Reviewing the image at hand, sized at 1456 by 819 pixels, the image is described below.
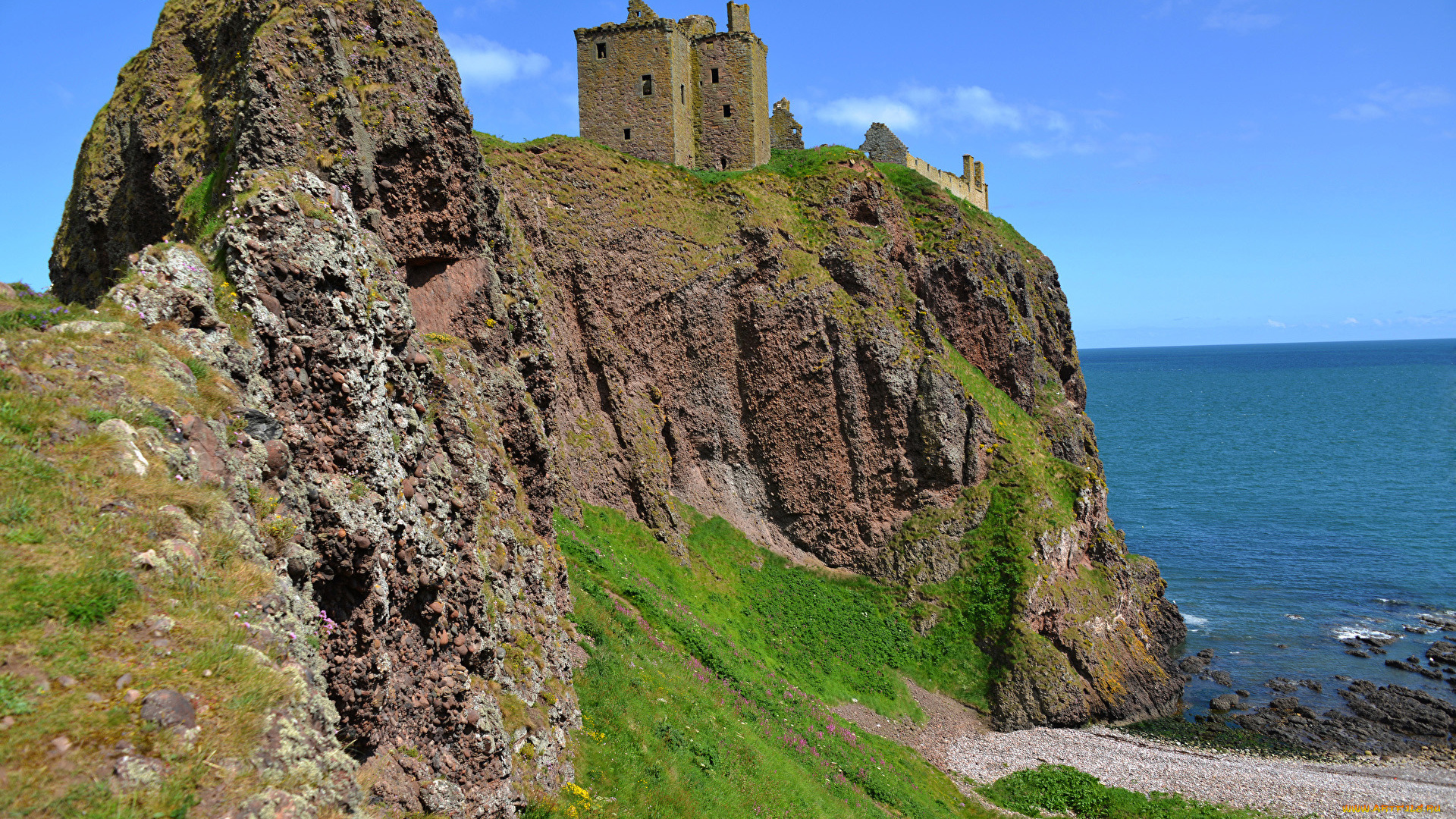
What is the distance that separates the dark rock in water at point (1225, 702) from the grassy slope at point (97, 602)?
5285cm

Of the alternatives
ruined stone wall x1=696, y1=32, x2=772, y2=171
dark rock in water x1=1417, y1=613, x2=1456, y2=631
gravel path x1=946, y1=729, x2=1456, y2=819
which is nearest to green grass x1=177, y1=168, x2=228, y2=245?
gravel path x1=946, y1=729, x2=1456, y2=819

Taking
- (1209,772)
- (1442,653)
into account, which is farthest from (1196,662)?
(1209,772)

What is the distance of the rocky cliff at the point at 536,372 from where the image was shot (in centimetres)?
1324

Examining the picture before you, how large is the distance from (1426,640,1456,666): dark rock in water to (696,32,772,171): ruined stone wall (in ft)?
168

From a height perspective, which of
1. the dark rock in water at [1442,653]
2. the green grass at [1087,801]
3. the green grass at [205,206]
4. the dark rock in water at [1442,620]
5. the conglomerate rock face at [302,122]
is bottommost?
the dark rock in water at [1442,653]

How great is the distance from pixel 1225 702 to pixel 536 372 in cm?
4436

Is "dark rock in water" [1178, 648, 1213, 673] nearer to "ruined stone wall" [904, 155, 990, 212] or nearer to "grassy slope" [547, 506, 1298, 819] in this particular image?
"grassy slope" [547, 506, 1298, 819]

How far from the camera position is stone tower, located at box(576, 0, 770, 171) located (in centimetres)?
5203

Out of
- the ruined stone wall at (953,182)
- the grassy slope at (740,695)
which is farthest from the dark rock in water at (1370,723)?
the ruined stone wall at (953,182)

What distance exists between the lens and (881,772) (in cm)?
3127

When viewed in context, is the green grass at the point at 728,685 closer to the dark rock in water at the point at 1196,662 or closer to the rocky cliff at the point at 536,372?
the rocky cliff at the point at 536,372

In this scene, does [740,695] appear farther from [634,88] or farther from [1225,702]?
[634,88]

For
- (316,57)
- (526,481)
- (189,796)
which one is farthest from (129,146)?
(189,796)

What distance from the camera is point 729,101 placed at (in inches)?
2168
